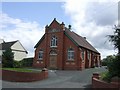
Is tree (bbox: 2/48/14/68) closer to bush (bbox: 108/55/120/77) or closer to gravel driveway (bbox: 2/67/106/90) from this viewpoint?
gravel driveway (bbox: 2/67/106/90)

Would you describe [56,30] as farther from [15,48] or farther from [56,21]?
[15,48]

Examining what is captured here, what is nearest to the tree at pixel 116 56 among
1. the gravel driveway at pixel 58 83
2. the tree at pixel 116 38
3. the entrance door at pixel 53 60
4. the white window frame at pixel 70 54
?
the tree at pixel 116 38

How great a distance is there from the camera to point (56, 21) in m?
41.1

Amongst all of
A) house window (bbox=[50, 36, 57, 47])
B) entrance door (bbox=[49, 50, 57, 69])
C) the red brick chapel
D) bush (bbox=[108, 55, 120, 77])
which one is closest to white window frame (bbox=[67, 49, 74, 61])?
the red brick chapel

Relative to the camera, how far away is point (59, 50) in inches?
1586

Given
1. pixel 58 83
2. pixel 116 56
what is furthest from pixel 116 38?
pixel 58 83

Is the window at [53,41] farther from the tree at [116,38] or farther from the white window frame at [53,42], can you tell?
the tree at [116,38]

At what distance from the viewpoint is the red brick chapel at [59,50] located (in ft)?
128

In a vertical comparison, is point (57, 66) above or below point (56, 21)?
below

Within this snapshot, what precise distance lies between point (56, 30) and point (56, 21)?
161cm

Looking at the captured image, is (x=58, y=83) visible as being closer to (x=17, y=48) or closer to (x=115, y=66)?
(x=115, y=66)

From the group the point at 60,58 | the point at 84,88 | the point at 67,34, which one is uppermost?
the point at 67,34

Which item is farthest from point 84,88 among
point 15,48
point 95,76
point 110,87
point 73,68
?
point 15,48

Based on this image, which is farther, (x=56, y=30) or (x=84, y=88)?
(x=56, y=30)
